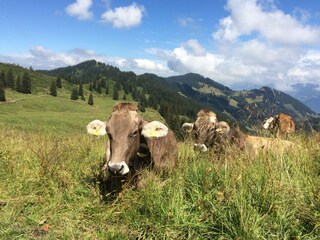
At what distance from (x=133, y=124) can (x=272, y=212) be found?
384 centimetres

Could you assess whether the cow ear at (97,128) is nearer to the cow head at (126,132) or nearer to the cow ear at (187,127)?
the cow head at (126,132)

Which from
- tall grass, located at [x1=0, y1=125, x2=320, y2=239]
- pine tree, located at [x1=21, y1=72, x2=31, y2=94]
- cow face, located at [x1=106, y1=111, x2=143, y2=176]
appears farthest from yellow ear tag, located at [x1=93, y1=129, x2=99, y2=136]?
pine tree, located at [x1=21, y1=72, x2=31, y2=94]

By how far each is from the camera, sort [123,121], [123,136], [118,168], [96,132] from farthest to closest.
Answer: [96,132], [123,121], [123,136], [118,168]

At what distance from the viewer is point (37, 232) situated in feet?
19.0

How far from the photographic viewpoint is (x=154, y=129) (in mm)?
8133

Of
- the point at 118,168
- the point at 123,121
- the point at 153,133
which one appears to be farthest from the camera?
the point at 153,133

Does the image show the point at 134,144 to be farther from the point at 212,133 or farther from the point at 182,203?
the point at 212,133

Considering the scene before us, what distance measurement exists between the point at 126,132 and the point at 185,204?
8.24ft

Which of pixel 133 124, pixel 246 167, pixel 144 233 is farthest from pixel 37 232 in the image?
pixel 246 167

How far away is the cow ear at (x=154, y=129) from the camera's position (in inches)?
318

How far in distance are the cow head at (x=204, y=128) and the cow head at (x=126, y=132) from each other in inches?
177

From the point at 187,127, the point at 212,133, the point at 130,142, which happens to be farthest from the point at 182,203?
the point at 187,127

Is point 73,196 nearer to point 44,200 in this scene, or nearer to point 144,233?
point 44,200

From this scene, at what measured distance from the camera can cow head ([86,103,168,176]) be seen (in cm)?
748
